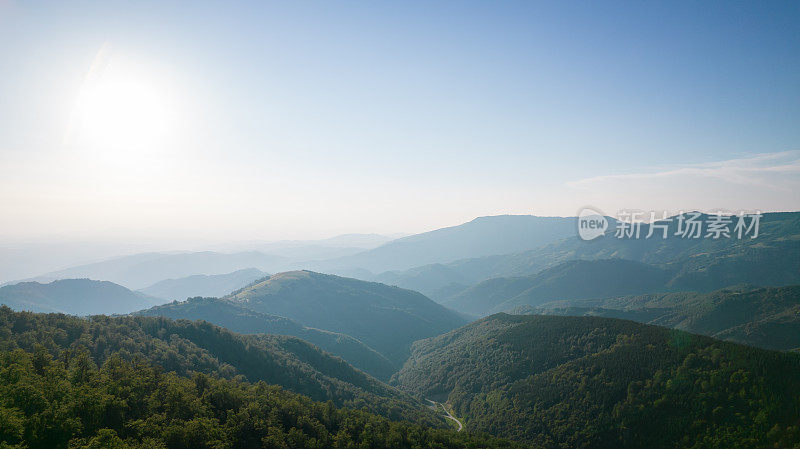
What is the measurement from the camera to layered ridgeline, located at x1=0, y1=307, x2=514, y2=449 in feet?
154

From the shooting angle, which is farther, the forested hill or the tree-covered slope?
the forested hill

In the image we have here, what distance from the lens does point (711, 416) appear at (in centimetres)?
9544

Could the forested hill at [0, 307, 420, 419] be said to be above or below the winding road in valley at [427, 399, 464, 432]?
above

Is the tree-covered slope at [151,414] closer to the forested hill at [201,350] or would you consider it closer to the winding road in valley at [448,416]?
the forested hill at [201,350]

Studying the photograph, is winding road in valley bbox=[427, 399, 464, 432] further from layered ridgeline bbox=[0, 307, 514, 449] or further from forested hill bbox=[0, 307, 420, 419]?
forested hill bbox=[0, 307, 420, 419]

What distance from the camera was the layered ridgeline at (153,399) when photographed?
46875 mm

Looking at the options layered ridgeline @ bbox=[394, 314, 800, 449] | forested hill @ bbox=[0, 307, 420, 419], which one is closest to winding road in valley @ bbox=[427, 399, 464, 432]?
layered ridgeline @ bbox=[394, 314, 800, 449]

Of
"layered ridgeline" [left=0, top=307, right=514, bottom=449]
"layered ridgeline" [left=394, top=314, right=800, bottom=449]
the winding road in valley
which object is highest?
"layered ridgeline" [left=0, top=307, right=514, bottom=449]

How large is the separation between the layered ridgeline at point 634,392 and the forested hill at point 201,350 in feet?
138

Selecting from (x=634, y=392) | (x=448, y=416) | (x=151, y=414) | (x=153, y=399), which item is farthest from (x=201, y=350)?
(x=634, y=392)

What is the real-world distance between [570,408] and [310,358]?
365 ft

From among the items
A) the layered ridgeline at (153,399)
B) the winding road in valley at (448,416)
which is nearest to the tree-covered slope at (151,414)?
the layered ridgeline at (153,399)

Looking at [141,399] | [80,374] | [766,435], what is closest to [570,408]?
[766,435]

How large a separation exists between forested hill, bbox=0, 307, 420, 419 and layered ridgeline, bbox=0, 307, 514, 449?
40 centimetres
